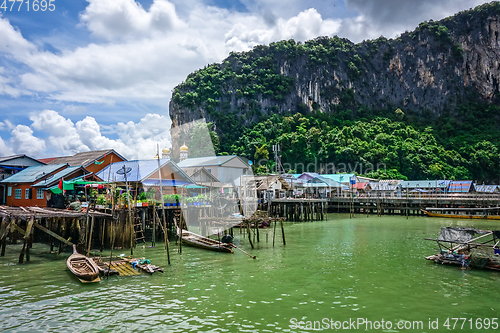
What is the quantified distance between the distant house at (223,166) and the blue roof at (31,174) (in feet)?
65.7

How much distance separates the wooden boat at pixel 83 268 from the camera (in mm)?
13070

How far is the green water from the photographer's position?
9.84m

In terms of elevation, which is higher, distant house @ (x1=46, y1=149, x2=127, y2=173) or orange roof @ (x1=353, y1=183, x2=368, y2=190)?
distant house @ (x1=46, y1=149, x2=127, y2=173)

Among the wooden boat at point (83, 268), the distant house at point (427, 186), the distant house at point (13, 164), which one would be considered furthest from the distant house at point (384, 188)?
A: the wooden boat at point (83, 268)

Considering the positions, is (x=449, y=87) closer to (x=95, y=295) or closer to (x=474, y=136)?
(x=474, y=136)

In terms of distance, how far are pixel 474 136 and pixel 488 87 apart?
28093 millimetres

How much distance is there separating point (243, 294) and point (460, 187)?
169 feet

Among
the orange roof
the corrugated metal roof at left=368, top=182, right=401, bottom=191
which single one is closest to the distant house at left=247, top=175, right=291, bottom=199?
the orange roof

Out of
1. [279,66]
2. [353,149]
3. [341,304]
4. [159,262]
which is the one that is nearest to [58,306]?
[159,262]

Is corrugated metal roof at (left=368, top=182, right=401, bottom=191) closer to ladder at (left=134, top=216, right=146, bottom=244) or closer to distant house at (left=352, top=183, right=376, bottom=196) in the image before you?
distant house at (left=352, top=183, right=376, bottom=196)

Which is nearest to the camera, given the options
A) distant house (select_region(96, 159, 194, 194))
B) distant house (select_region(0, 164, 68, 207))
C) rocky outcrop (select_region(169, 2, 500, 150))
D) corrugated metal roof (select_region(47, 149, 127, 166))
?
distant house (select_region(96, 159, 194, 194))

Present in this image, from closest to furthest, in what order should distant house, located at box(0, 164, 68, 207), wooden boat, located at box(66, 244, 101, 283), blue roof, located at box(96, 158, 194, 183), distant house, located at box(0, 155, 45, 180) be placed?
wooden boat, located at box(66, 244, 101, 283), blue roof, located at box(96, 158, 194, 183), distant house, located at box(0, 164, 68, 207), distant house, located at box(0, 155, 45, 180)

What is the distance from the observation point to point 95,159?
34188 mm

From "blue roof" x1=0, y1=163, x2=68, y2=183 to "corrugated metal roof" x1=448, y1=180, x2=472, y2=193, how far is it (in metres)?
52.8
